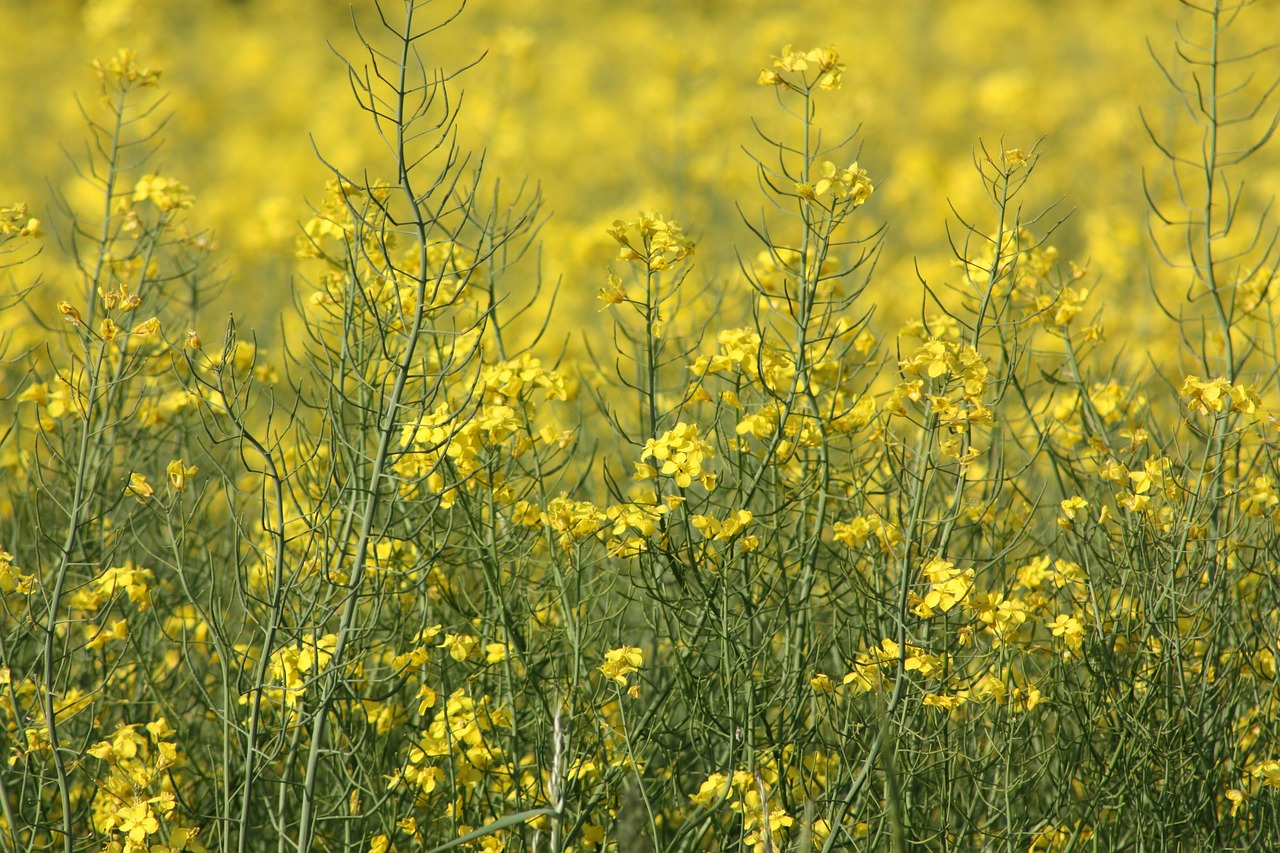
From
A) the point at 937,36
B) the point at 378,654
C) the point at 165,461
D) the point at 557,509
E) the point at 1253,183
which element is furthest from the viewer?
the point at 937,36

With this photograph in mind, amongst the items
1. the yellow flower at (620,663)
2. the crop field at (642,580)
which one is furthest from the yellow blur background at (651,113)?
the yellow flower at (620,663)

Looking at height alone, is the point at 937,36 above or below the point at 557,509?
above

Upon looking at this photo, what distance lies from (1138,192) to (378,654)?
5.63 m

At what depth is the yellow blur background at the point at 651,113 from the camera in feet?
19.9

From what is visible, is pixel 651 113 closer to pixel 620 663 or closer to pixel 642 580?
A: pixel 642 580

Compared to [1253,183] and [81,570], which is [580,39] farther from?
[81,570]

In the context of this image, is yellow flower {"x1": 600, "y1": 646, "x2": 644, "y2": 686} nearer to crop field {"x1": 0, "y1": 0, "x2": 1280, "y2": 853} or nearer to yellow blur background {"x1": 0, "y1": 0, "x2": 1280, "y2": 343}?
crop field {"x1": 0, "y1": 0, "x2": 1280, "y2": 853}

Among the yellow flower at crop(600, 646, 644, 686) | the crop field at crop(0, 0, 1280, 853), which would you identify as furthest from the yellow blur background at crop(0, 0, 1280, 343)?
the yellow flower at crop(600, 646, 644, 686)

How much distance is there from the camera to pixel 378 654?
2.37m

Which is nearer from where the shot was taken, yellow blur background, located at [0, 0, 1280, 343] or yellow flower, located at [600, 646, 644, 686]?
yellow flower, located at [600, 646, 644, 686]

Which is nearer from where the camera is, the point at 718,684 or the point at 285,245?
the point at 718,684

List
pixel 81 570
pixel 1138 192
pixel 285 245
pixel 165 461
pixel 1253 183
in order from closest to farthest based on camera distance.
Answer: pixel 81 570, pixel 165 461, pixel 285 245, pixel 1138 192, pixel 1253 183

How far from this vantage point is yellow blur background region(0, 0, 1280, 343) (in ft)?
19.9

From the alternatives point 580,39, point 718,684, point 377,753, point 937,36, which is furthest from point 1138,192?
point 580,39
